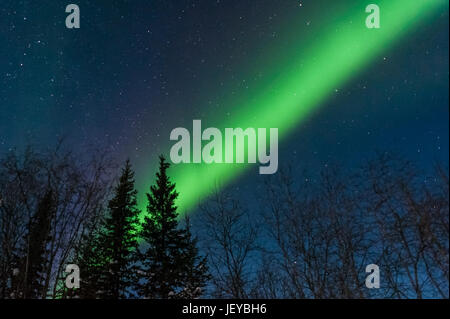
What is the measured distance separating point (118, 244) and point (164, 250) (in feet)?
8.44

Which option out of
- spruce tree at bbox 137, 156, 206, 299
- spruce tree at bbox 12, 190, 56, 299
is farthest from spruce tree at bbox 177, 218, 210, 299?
spruce tree at bbox 12, 190, 56, 299

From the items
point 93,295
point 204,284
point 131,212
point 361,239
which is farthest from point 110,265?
point 361,239

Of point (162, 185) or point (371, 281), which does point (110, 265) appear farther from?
point (371, 281)

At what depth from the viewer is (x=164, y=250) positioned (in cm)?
1827

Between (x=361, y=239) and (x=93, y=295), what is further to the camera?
(x=93, y=295)

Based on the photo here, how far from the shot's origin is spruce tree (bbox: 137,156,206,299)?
54.5 feet

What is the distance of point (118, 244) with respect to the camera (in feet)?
58.5

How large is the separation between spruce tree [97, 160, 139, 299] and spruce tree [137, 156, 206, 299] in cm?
74

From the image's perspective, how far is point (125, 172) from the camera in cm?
2020

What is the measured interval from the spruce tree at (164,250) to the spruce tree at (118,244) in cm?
74

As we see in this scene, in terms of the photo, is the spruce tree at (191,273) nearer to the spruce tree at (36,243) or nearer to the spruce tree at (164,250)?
the spruce tree at (164,250)

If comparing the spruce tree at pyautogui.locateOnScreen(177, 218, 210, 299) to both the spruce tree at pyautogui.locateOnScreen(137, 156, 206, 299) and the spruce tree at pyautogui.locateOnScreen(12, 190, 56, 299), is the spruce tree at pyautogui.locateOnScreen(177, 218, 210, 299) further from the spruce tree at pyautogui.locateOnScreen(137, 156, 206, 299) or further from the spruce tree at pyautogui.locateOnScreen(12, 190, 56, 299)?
the spruce tree at pyautogui.locateOnScreen(12, 190, 56, 299)

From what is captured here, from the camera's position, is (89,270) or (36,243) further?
(89,270)
